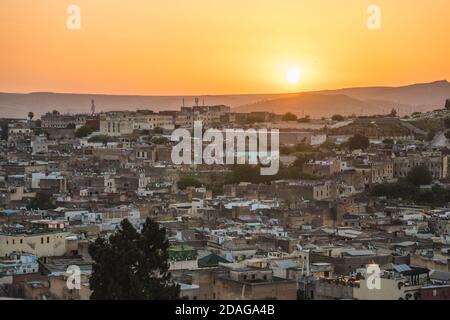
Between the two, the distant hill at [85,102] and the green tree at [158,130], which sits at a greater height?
the distant hill at [85,102]

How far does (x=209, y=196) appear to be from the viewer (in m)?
22.5

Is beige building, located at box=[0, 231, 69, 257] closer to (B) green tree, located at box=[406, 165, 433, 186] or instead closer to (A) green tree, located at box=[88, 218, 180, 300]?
(A) green tree, located at box=[88, 218, 180, 300]

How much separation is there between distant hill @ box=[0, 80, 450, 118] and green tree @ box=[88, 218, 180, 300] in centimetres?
6828

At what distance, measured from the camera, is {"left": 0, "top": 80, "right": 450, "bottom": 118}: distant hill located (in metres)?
81.8

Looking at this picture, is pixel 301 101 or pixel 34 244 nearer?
pixel 34 244

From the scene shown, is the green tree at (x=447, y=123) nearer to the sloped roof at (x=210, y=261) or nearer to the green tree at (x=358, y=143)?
the green tree at (x=358, y=143)

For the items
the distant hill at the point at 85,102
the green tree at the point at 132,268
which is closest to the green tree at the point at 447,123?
the green tree at the point at 132,268

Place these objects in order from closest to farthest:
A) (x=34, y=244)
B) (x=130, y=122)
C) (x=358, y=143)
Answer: (x=34, y=244)
(x=358, y=143)
(x=130, y=122)

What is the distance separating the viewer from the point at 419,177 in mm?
26562

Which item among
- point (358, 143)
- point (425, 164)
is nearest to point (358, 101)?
point (358, 143)

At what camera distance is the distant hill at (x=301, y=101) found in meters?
81.8
